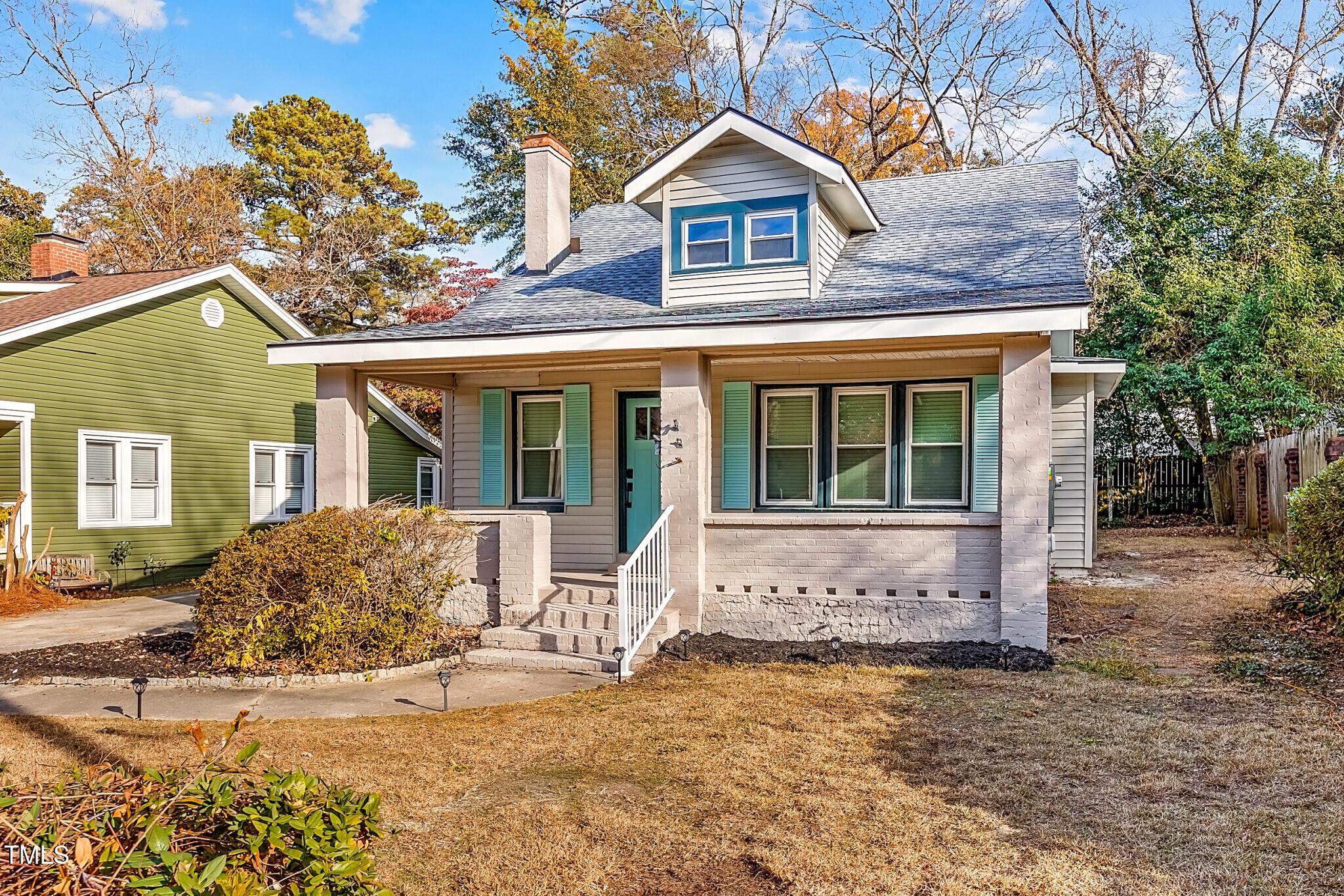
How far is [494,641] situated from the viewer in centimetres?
856

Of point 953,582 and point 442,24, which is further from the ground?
point 442,24

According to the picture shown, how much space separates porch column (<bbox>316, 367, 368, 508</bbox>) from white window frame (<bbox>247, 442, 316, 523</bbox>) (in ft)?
22.6

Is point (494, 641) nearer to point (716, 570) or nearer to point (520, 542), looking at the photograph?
point (520, 542)

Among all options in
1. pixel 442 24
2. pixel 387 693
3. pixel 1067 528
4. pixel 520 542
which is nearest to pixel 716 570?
pixel 520 542

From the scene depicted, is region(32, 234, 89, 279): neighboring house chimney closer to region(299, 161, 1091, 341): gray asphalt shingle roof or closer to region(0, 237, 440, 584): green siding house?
region(0, 237, 440, 584): green siding house

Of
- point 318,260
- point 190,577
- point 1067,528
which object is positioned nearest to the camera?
point 1067,528

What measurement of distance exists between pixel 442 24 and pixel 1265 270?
19.8 meters

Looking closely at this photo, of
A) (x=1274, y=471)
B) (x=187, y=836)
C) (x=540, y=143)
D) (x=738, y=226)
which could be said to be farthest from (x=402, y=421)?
(x=187, y=836)

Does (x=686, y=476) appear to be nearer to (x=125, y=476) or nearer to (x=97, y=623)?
(x=97, y=623)

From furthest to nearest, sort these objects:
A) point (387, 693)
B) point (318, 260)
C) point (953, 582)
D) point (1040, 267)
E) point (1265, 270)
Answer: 1. point (318, 260)
2. point (1265, 270)
3. point (1040, 267)
4. point (953, 582)
5. point (387, 693)

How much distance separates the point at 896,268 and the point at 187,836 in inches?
358

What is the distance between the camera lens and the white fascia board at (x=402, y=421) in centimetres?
1756

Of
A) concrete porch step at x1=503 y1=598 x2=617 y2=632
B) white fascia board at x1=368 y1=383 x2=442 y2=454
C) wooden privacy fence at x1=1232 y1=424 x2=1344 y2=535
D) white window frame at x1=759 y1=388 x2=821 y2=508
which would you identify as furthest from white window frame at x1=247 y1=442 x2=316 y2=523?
wooden privacy fence at x1=1232 y1=424 x2=1344 y2=535

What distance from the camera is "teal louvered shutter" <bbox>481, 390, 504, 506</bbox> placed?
11289mm
